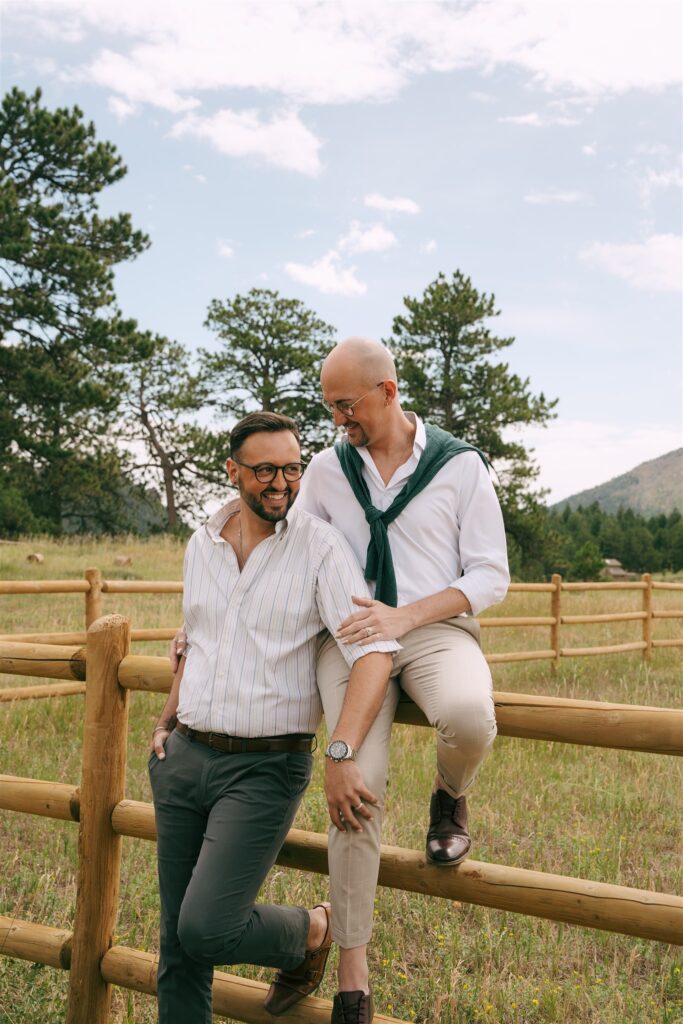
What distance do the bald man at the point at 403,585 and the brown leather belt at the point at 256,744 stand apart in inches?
5.4

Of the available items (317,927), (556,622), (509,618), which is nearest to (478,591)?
(317,927)

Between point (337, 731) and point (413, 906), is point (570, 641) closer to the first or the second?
point (413, 906)

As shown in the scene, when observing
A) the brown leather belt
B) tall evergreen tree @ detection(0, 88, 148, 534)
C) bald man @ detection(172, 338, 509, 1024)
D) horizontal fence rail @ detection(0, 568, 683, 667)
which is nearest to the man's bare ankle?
bald man @ detection(172, 338, 509, 1024)

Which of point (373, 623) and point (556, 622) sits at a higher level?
point (373, 623)

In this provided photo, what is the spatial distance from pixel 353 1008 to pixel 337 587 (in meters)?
1.09

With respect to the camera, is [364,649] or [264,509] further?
[264,509]

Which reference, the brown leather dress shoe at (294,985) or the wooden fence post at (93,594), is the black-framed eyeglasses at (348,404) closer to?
the brown leather dress shoe at (294,985)

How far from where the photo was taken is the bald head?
2.75 meters

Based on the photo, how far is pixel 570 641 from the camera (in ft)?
48.0

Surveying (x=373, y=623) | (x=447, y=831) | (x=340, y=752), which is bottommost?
(x=447, y=831)

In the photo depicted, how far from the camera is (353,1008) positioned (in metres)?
2.36

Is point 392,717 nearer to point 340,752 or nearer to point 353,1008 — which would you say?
point 340,752

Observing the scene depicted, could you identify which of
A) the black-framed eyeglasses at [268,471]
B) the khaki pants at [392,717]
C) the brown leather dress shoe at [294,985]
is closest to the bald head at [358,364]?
the black-framed eyeglasses at [268,471]

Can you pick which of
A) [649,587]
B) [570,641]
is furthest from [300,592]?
[570,641]
